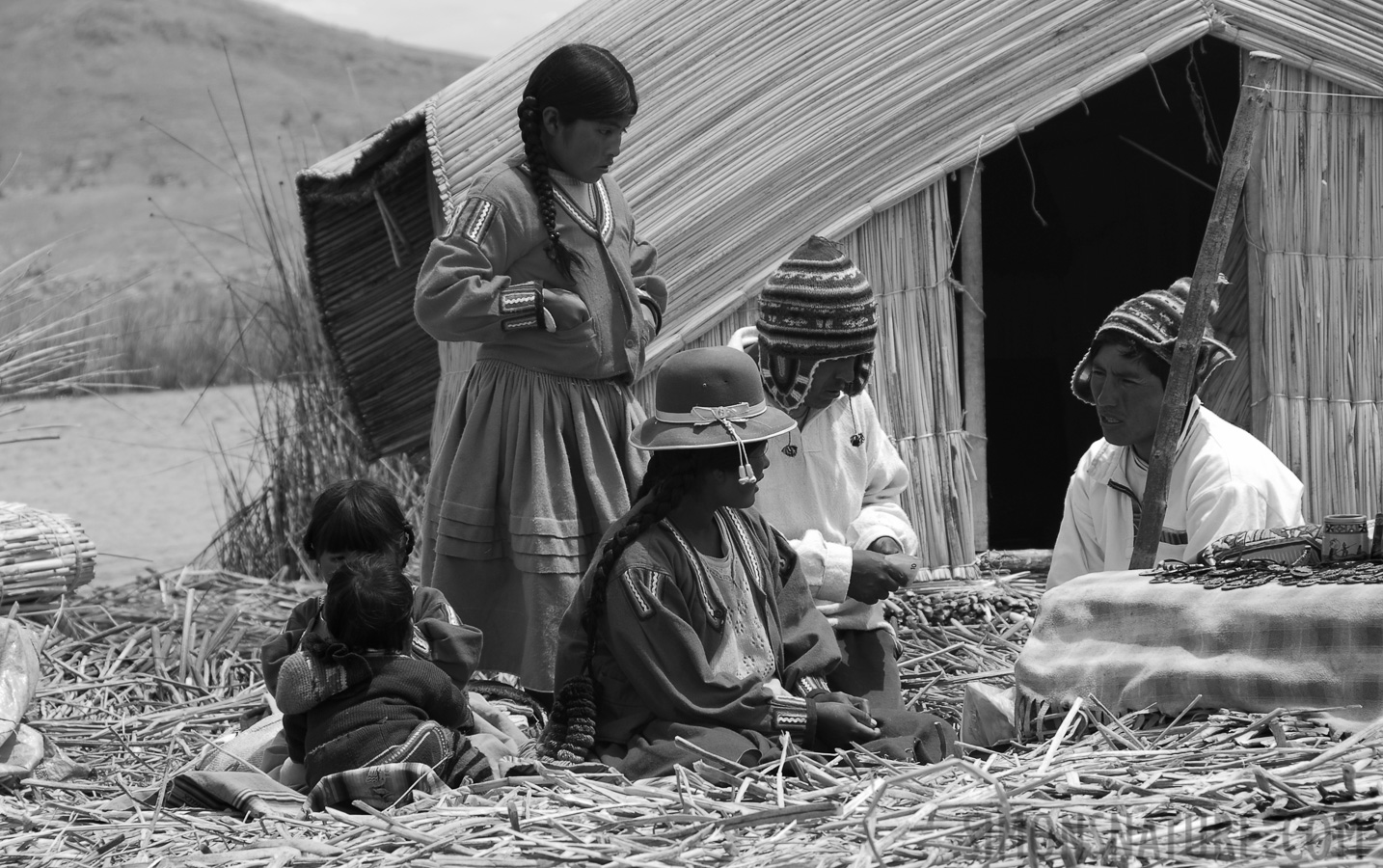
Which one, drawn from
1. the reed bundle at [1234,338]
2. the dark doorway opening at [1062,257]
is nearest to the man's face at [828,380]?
the reed bundle at [1234,338]

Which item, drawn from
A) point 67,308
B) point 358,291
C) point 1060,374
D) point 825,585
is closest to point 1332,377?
point 1060,374

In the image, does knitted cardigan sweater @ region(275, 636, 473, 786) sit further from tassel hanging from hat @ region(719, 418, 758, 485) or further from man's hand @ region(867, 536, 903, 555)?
man's hand @ region(867, 536, 903, 555)

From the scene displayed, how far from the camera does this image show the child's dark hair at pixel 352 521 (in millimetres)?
3430

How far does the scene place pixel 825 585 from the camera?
3.47m

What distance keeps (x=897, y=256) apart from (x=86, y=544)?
9.40ft

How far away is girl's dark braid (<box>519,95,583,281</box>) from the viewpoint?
3.89 metres

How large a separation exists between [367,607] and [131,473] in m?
9.60

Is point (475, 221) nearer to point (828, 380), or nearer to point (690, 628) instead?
point (828, 380)

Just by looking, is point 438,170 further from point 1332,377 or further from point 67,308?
point 67,308

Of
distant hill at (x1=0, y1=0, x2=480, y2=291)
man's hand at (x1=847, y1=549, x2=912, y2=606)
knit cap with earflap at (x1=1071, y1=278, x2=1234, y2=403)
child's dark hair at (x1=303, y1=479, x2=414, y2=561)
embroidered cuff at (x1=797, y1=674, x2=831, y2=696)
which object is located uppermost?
distant hill at (x1=0, y1=0, x2=480, y2=291)

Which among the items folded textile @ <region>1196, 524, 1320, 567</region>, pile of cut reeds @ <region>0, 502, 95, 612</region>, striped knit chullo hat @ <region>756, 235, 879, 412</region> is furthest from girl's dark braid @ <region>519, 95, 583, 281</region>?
pile of cut reeds @ <region>0, 502, 95, 612</region>

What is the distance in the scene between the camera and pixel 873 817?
246 centimetres

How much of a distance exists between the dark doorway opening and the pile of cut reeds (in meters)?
3.58

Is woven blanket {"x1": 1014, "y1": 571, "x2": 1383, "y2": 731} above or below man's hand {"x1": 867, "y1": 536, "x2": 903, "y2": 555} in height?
below
